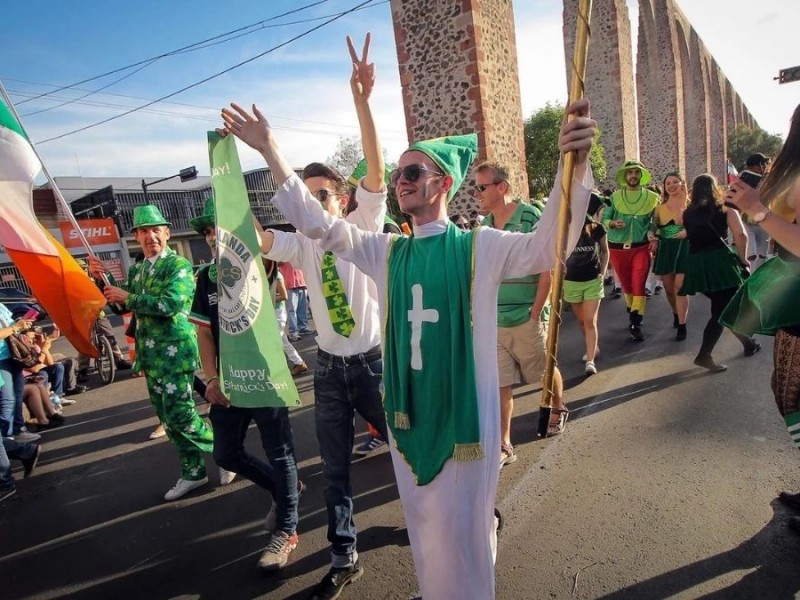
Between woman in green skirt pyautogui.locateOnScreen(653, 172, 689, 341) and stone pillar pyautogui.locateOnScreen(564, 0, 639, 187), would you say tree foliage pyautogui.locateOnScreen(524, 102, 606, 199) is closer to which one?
stone pillar pyautogui.locateOnScreen(564, 0, 639, 187)

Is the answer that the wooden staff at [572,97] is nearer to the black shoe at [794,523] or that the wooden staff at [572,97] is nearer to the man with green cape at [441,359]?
the man with green cape at [441,359]

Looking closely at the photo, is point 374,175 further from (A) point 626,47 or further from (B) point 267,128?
(A) point 626,47

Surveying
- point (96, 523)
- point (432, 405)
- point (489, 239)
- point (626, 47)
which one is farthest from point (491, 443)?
point (626, 47)

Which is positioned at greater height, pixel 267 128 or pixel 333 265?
pixel 267 128

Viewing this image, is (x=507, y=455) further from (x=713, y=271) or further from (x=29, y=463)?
(x=29, y=463)

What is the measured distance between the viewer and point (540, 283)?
345 centimetres

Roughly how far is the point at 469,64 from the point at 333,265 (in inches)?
247

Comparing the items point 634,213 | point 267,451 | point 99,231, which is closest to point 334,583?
point 267,451

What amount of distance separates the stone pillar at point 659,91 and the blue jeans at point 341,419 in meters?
23.6

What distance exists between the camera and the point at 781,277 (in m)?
2.02

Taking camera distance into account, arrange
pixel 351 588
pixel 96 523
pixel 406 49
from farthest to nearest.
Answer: pixel 406 49 < pixel 96 523 < pixel 351 588

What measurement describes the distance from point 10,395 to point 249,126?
4.53m

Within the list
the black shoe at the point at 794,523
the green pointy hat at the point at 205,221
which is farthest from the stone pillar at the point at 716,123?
the green pointy hat at the point at 205,221

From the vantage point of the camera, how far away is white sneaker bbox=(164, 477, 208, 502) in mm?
3594
